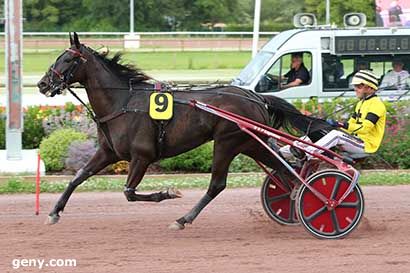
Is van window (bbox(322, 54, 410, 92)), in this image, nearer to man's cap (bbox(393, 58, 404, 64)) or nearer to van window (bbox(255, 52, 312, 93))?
man's cap (bbox(393, 58, 404, 64))

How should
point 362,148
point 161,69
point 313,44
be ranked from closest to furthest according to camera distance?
point 362,148 < point 313,44 < point 161,69

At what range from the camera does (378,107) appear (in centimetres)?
861

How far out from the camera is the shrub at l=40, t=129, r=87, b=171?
12.9 metres

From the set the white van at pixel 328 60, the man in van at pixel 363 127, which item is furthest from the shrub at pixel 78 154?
the man in van at pixel 363 127

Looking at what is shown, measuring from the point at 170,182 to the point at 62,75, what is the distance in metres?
3.79

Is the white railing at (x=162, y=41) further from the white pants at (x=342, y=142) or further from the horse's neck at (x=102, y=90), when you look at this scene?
the white pants at (x=342, y=142)

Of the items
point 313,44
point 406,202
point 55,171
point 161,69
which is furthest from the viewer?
point 161,69

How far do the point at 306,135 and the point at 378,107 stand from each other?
806mm

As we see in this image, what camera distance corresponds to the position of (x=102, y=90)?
881 centimetres

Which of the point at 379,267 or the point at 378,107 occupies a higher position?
the point at 378,107

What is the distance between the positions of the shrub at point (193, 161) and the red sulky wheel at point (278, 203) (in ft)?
13.1

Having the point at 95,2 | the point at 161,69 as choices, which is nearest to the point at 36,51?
the point at 161,69

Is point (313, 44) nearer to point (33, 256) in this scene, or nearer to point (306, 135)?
point (306, 135)

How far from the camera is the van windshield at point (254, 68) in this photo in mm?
15562
